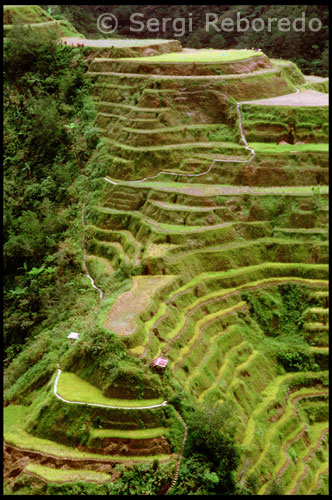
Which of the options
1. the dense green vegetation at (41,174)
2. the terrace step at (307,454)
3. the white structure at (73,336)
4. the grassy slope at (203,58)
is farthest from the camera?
the grassy slope at (203,58)

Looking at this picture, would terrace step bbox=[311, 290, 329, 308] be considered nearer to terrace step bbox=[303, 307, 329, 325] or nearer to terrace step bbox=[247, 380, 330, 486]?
terrace step bbox=[303, 307, 329, 325]

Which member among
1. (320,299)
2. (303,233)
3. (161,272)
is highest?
(303,233)

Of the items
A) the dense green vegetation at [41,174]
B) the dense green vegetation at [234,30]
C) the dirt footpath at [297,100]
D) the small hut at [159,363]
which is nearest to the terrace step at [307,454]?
the small hut at [159,363]

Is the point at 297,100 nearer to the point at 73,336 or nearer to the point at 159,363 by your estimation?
the point at 159,363

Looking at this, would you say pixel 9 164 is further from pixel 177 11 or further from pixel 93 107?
pixel 177 11

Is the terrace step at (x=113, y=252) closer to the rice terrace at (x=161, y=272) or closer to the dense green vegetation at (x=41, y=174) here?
the rice terrace at (x=161, y=272)

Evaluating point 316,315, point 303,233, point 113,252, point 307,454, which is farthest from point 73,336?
point 303,233

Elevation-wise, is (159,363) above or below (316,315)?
above
